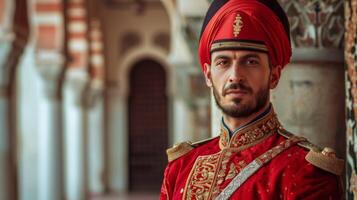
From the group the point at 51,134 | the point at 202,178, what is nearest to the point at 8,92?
the point at 51,134

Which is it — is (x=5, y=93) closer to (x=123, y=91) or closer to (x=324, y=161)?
(x=324, y=161)

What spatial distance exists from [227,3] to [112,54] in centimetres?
1748

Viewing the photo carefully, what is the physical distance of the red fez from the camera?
1.58 m

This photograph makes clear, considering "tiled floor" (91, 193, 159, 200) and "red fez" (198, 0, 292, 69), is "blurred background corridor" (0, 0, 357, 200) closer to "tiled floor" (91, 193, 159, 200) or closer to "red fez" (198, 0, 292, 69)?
"tiled floor" (91, 193, 159, 200)

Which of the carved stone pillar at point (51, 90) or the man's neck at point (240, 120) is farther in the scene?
the carved stone pillar at point (51, 90)

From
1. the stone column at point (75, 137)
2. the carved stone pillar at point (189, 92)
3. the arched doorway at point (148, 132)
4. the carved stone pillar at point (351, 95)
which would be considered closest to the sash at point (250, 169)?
the carved stone pillar at point (351, 95)

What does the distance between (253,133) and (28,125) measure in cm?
1090

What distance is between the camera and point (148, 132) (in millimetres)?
18938

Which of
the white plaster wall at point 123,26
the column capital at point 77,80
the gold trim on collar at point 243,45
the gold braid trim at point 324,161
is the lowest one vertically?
the gold braid trim at point 324,161

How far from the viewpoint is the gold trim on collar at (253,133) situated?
1.64 metres

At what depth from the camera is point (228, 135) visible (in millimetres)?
1664

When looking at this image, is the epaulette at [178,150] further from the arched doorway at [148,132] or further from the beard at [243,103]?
the arched doorway at [148,132]

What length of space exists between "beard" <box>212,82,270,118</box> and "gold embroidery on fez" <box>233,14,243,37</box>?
0.11 m

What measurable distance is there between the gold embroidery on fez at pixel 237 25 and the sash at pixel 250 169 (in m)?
0.26
